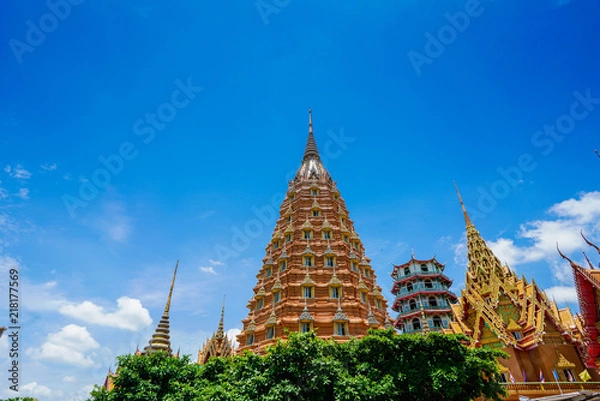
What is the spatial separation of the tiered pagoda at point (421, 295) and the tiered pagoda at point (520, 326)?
14590 millimetres

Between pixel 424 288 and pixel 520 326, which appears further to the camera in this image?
pixel 424 288

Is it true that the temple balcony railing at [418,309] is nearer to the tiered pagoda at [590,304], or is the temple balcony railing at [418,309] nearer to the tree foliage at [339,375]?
the tree foliage at [339,375]

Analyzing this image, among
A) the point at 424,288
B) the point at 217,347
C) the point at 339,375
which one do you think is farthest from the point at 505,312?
the point at 217,347

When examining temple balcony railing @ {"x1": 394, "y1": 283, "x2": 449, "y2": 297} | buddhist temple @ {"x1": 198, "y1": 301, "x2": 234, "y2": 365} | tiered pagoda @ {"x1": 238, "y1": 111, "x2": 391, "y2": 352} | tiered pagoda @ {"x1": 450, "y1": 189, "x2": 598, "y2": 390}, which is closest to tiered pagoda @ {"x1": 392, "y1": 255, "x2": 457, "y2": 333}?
temple balcony railing @ {"x1": 394, "y1": 283, "x2": 449, "y2": 297}

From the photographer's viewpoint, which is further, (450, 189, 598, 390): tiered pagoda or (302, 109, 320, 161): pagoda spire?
(302, 109, 320, 161): pagoda spire

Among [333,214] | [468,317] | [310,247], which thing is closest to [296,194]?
[333,214]

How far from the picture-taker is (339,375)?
16109 millimetres

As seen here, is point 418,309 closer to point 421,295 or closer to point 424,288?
point 421,295

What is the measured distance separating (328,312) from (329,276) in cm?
367

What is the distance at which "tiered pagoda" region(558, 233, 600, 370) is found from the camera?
13953mm

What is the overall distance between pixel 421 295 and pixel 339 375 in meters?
34.3

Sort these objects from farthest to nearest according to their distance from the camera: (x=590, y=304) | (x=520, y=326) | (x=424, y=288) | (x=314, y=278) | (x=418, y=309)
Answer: (x=424, y=288), (x=418, y=309), (x=314, y=278), (x=520, y=326), (x=590, y=304)

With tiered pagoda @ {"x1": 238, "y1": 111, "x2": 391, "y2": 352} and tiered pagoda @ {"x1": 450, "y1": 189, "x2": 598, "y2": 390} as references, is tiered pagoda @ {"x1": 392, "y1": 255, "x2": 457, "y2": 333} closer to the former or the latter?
tiered pagoda @ {"x1": 238, "y1": 111, "x2": 391, "y2": 352}

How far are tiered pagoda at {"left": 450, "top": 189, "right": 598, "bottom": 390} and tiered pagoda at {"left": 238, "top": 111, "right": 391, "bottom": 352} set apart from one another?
7.78 meters
